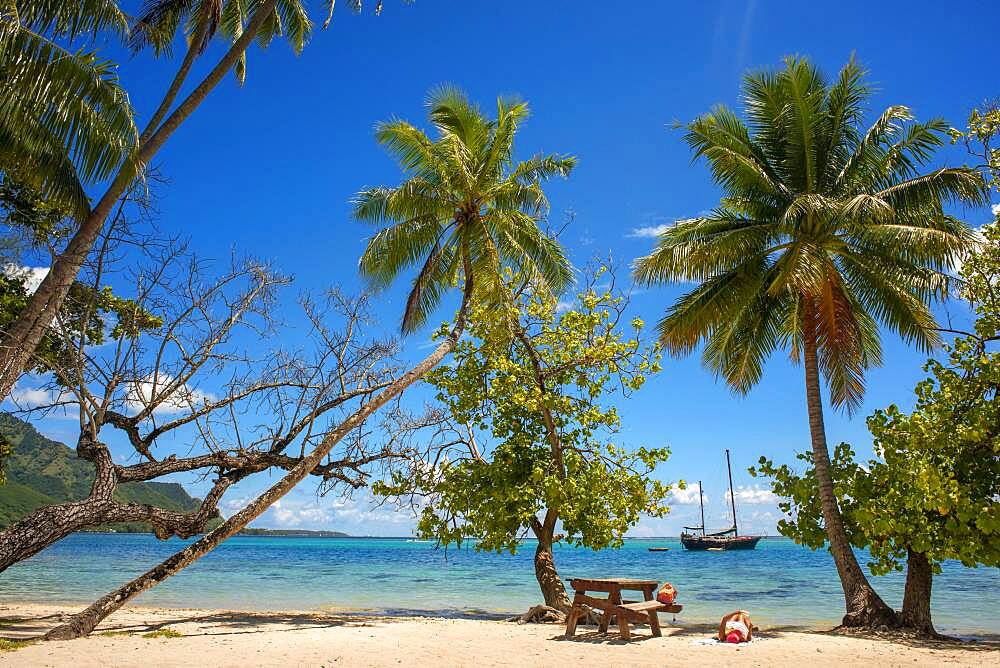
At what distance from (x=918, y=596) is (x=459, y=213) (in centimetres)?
1070

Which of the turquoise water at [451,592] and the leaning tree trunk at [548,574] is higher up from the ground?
the leaning tree trunk at [548,574]

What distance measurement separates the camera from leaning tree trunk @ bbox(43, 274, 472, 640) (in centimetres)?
966

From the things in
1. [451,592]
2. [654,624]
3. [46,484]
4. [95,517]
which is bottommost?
[451,592]

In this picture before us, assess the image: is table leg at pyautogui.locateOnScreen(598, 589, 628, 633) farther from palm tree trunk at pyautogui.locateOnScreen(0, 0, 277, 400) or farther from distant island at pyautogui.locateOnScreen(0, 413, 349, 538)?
distant island at pyautogui.locateOnScreen(0, 413, 349, 538)

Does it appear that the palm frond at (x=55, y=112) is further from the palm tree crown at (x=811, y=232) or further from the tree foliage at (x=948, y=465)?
the tree foliage at (x=948, y=465)

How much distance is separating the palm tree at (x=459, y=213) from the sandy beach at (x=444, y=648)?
3.93m

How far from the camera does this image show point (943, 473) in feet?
33.0

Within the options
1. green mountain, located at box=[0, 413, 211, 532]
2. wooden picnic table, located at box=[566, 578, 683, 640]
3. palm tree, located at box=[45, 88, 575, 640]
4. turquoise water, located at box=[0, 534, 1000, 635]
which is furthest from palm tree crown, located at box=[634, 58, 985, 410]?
green mountain, located at box=[0, 413, 211, 532]

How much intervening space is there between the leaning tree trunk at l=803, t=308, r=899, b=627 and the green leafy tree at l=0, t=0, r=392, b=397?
11.4m

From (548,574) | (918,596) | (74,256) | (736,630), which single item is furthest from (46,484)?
(918,596)

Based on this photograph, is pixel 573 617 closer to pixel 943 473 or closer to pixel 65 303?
pixel 943 473

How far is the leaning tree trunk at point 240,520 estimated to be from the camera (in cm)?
966

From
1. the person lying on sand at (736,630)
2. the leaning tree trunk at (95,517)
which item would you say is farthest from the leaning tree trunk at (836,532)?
the leaning tree trunk at (95,517)

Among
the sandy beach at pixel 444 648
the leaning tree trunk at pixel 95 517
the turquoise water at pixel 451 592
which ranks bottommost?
the turquoise water at pixel 451 592
